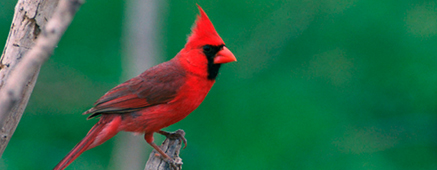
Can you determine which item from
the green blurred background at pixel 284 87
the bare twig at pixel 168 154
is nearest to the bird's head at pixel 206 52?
the bare twig at pixel 168 154

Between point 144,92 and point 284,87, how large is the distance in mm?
1804

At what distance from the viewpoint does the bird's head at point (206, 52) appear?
212 cm

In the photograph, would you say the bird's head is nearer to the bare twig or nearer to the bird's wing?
the bird's wing

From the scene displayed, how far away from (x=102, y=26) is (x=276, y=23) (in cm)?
151

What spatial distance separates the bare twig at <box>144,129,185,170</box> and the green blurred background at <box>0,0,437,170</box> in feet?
4.44

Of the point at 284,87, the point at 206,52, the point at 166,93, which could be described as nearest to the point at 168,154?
the point at 166,93

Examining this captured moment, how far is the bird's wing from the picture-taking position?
80.2 inches

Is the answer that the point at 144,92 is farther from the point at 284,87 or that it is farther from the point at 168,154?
the point at 284,87

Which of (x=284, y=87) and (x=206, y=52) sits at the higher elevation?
(x=284, y=87)

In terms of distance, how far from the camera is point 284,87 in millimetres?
3689

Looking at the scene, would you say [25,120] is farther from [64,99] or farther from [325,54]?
[325,54]

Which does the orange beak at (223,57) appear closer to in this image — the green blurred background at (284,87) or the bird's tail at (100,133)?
the bird's tail at (100,133)

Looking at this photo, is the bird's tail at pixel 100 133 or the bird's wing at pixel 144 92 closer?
the bird's tail at pixel 100 133

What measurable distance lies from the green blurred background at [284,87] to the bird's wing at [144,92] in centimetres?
145
